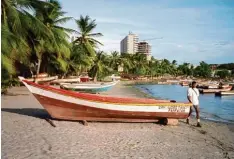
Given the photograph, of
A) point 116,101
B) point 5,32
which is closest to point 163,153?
point 116,101

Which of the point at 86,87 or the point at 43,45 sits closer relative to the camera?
the point at 43,45

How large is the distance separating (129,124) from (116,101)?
1076 millimetres

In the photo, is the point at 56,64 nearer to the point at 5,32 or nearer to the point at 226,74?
the point at 5,32

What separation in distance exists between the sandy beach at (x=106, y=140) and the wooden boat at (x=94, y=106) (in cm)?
31

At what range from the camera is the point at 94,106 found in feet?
36.0

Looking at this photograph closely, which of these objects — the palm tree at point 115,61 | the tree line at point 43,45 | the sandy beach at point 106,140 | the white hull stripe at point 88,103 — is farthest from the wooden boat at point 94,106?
the palm tree at point 115,61

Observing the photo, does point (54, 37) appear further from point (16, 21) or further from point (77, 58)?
point (77, 58)

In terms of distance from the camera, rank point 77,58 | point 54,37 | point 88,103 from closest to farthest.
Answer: point 88,103 < point 54,37 < point 77,58

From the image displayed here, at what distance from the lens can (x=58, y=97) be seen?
1090cm

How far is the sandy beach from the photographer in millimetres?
7211

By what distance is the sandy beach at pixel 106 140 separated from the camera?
23.7 feet

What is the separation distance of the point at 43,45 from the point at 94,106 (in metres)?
15.2

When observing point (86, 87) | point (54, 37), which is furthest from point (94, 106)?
point (86, 87)

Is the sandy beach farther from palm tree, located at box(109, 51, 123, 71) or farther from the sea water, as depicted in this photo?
palm tree, located at box(109, 51, 123, 71)
